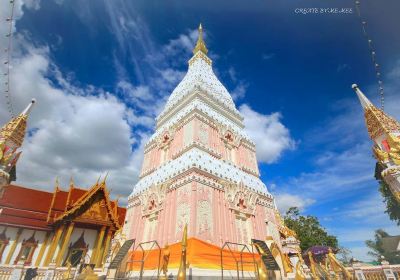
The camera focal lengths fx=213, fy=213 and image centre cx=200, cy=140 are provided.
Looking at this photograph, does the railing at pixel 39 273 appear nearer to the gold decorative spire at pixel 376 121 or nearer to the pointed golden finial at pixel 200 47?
the gold decorative spire at pixel 376 121

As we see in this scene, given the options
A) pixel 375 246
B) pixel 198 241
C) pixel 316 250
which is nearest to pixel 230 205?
pixel 198 241

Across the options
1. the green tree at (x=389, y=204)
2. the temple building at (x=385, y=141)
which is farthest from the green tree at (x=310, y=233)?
the temple building at (x=385, y=141)

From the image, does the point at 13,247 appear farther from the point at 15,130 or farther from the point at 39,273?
the point at 15,130

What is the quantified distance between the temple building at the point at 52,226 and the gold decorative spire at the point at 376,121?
19.4 metres

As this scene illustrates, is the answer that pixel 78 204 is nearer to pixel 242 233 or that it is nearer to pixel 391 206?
pixel 242 233

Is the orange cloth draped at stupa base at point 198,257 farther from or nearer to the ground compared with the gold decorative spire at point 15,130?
nearer to the ground

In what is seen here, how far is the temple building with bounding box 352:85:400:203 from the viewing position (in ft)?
37.2

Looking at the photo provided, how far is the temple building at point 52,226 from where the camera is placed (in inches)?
609

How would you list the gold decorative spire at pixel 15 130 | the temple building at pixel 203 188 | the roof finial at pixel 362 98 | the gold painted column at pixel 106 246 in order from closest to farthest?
the temple building at pixel 203 188, the gold decorative spire at pixel 15 130, the roof finial at pixel 362 98, the gold painted column at pixel 106 246

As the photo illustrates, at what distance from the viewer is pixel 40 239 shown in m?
16.5

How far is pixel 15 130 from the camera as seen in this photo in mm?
12305

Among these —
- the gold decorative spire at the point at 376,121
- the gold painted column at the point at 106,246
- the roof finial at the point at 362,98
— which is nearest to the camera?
the gold decorative spire at the point at 376,121

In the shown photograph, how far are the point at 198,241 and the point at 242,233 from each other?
3484 millimetres

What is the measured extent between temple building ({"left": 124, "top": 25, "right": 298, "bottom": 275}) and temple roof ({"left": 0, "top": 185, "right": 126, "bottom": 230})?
7.87 metres
